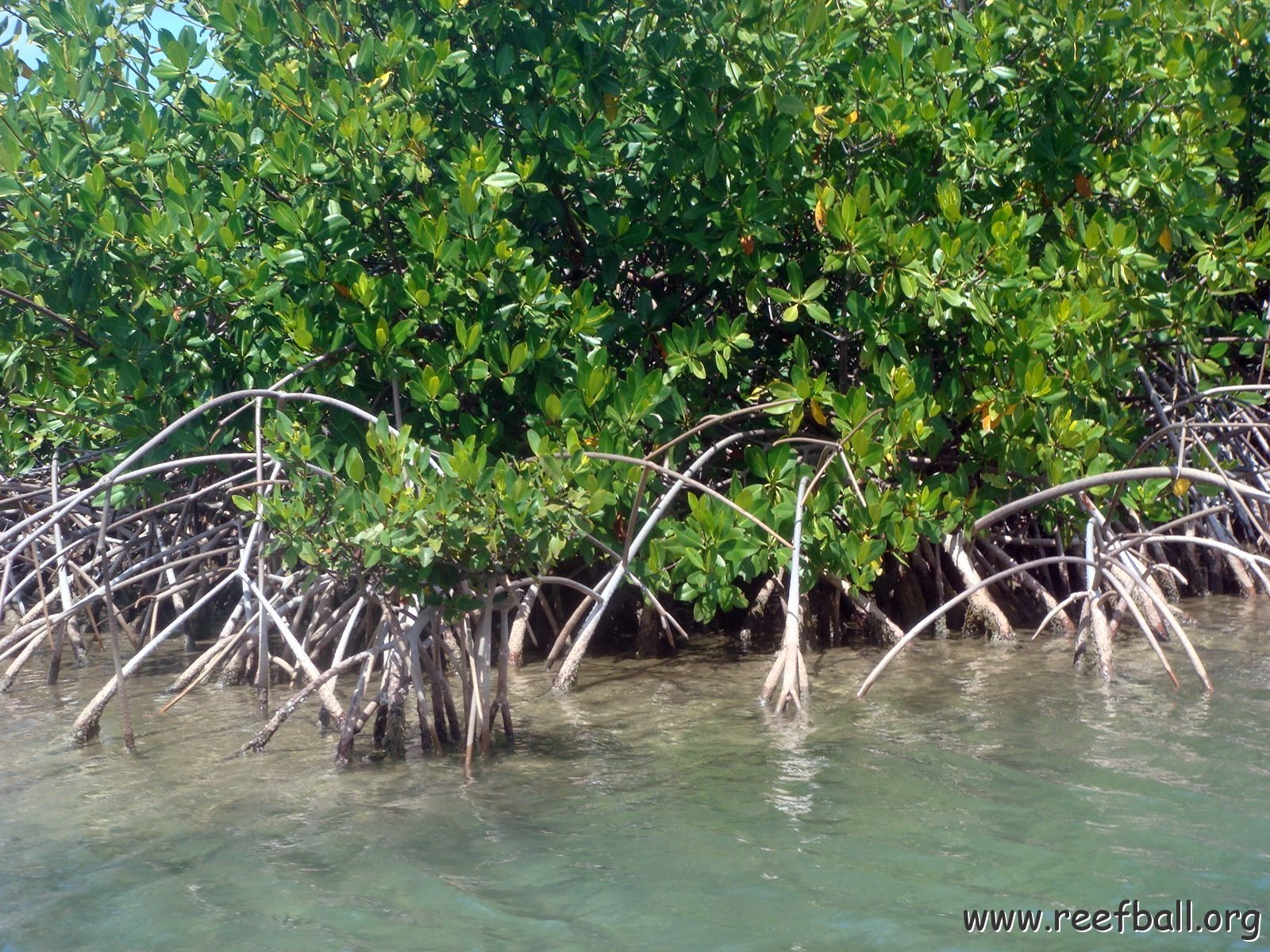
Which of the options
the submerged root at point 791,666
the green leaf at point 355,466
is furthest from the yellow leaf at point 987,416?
the green leaf at point 355,466

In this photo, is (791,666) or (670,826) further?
(791,666)

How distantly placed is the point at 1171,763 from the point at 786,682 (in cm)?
127

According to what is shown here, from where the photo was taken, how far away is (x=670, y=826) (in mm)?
3383

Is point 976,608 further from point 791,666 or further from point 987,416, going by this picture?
point 791,666

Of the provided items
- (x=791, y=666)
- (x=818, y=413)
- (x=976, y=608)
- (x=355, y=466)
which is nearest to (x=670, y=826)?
(x=791, y=666)

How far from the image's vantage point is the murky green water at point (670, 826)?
111 inches

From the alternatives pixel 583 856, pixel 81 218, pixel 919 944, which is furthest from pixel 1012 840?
pixel 81 218

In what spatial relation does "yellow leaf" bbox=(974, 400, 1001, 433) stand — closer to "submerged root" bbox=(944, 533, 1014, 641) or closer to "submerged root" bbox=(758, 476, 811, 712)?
"submerged root" bbox=(944, 533, 1014, 641)

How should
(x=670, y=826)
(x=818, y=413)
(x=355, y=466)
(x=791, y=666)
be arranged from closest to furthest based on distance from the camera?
(x=670, y=826) → (x=355, y=466) → (x=791, y=666) → (x=818, y=413)

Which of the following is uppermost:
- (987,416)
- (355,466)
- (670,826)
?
(987,416)

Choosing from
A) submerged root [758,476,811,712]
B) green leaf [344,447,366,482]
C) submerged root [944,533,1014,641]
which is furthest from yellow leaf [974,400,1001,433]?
green leaf [344,447,366,482]

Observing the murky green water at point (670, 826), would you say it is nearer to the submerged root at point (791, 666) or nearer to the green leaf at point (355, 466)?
the submerged root at point (791, 666)

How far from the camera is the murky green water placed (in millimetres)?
2814

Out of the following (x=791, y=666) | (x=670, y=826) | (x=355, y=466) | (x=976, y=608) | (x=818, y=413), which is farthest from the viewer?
(x=976, y=608)
